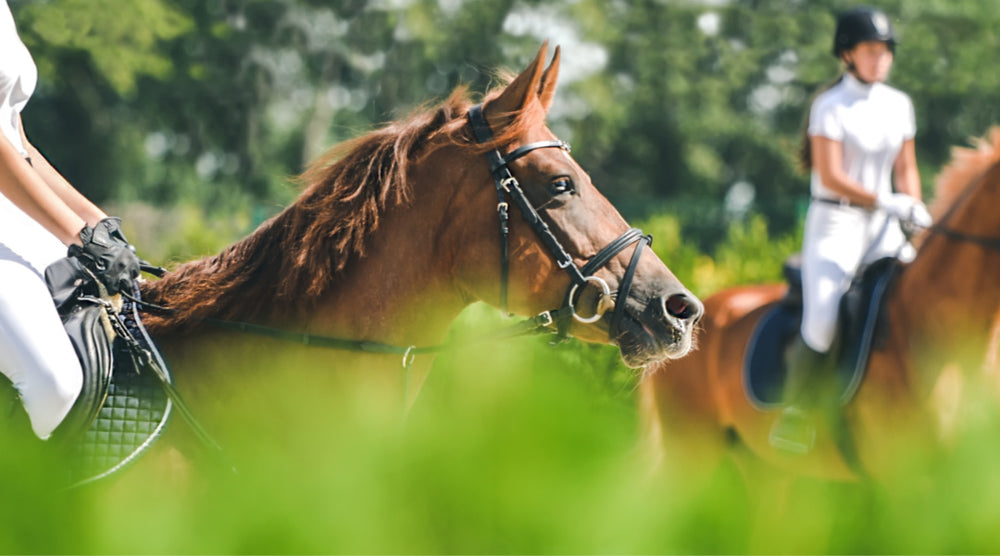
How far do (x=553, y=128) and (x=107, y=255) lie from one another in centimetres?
2879

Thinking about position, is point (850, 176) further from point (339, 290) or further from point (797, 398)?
point (339, 290)

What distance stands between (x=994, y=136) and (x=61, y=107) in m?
30.0

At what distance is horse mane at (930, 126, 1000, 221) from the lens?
197 inches

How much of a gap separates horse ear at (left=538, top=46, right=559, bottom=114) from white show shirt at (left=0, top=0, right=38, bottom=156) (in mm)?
1306

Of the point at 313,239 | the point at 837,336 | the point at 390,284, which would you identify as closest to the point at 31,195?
the point at 313,239

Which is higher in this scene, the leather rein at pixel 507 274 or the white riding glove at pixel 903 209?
the leather rein at pixel 507 274

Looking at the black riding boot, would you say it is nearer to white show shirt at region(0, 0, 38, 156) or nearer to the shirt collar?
the shirt collar

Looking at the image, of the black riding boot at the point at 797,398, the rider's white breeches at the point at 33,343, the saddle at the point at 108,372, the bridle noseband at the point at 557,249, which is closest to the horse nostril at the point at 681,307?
the bridle noseband at the point at 557,249

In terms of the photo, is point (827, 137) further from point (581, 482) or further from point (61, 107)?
point (61, 107)

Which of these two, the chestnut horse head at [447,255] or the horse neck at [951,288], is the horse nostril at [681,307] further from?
the horse neck at [951,288]

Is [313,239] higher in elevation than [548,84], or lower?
lower

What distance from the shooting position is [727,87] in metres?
31.0

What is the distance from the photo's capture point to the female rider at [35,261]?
225 centimetres

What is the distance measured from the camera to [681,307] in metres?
2.66
